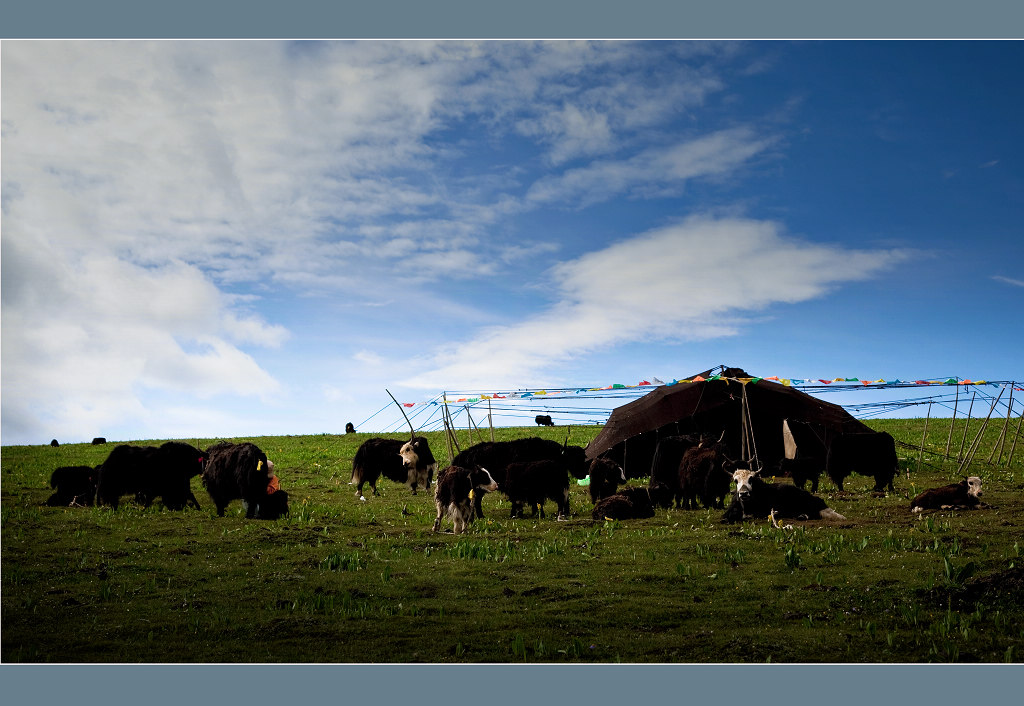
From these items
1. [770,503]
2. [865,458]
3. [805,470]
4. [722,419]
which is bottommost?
[770,503]

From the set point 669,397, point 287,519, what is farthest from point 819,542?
point 669,397

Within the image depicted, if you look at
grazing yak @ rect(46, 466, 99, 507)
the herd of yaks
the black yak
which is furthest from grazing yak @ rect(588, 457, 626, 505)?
grazing yak @ rect(46, 466, 99, 507)

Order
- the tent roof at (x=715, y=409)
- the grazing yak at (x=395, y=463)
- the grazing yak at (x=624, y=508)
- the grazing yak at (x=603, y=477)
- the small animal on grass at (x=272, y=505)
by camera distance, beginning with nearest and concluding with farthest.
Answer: the grazing yak at (x=624, y=508), the small animal on grass at (x=272, y=505), the grazing yak at (x=603, y=477), the grazing yak at (x=395, y=463), the tent roof at (x=715, y=409)

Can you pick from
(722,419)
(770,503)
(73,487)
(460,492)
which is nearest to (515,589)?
(460,492)

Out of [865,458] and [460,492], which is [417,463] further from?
[865,458]

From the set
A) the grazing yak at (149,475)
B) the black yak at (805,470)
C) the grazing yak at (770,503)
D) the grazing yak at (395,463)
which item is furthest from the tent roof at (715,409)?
the grazing yak at (149,475)

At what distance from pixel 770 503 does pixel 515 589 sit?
7.73m

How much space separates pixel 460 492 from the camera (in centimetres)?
1573

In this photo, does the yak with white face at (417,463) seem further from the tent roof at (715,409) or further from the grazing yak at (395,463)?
the tent roof at (715,409)

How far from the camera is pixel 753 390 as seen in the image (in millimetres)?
27625

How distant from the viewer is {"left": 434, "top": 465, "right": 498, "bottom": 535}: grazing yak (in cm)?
1572

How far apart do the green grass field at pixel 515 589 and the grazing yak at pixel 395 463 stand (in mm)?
5740

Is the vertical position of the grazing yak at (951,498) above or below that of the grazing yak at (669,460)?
below

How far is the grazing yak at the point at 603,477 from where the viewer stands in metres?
20.4
